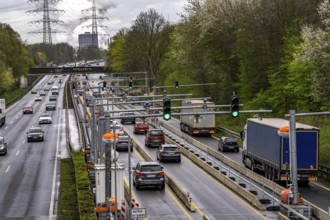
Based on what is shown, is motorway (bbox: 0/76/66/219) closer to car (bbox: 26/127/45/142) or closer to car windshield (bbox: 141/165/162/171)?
car (bbox: 26/127/45/142)

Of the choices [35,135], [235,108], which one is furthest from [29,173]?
[35,135]

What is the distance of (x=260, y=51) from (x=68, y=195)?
161 ft

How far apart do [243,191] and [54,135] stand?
41833 mm

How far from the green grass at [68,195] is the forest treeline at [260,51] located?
20390 mm

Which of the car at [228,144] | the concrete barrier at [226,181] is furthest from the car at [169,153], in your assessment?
the car at [228,144]

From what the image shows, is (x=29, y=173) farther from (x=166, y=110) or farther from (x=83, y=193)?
(x=166, y=110)

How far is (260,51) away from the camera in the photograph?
82750mm

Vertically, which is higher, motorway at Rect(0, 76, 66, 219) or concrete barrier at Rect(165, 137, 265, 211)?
concrete barrier at Rect(165, 137, 265, 211)

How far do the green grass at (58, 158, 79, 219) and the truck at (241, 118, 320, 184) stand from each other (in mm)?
11480

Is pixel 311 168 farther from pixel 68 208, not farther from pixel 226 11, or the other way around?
pixel 226 11

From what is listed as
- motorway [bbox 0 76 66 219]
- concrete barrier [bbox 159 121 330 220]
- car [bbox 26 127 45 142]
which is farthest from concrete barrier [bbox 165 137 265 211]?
car [bbox 26 127 45 142]

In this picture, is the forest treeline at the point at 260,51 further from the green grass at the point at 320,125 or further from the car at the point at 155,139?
the car at the point at 155,139

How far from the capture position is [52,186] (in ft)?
140

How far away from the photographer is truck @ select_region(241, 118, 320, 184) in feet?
129
